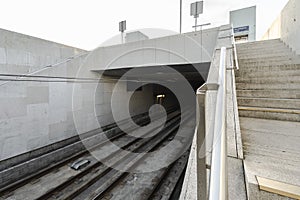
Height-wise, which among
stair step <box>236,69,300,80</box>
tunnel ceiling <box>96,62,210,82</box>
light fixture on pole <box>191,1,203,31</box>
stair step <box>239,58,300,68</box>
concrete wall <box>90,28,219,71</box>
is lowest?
stair step <box>236,69,300,80</box>

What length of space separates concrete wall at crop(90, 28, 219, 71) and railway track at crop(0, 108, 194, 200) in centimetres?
284

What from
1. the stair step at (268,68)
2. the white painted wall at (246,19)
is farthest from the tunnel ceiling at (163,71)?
the white painted wall at (246,19)

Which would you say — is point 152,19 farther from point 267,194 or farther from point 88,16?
point 267,194

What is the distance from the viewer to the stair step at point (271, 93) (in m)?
2.07

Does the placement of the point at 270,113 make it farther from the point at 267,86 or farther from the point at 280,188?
the point at 280,188

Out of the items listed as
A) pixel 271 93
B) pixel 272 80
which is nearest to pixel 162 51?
pixel 272 80

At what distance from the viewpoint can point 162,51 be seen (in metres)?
Answer: 4.42

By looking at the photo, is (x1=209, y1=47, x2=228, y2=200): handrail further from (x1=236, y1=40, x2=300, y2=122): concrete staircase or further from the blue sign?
the blue sign

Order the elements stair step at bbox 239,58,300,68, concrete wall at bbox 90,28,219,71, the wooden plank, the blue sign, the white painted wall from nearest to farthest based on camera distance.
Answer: the wooden plank → stair step at bbox 239,58,300,68 → concrete wall at bbox 90,28,219,71 → the white painted wall → the blue sign

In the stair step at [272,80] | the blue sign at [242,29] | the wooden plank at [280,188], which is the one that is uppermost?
the blue sign at [242,29]

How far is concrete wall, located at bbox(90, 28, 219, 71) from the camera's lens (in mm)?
3977

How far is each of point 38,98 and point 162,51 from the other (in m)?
3.53

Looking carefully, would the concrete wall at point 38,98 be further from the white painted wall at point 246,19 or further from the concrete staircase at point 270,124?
the white painted wall at point 246,19

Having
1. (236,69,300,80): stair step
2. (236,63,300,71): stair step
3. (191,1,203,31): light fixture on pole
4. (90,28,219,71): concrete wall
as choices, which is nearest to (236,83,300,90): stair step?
(236,69,300,80): stair step
